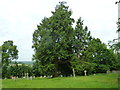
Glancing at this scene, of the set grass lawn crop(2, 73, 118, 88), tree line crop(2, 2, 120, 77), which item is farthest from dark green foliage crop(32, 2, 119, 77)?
grass lawn crop(2, 73, 118, 88)

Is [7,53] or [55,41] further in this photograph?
[7,53]

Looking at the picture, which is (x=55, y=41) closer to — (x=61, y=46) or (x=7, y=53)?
(x=61, y=46)

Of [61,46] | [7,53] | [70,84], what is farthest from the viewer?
[7,53]

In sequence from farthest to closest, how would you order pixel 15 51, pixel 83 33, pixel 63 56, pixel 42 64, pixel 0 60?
pixel 15 51
pixel 0 60
pixel 83 33
pixel 42 64
pixel 63 56

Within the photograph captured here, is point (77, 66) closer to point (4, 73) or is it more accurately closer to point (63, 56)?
point (63, 56)

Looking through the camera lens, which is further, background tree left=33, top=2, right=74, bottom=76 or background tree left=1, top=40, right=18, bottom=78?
background tree left=1, top=40, right=18, bottom=78

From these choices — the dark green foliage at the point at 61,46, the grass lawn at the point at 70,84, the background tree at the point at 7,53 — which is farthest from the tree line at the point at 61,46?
the background tree at the point at 7,53

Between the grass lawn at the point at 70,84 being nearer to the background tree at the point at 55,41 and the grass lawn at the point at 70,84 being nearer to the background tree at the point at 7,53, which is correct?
the background tree at the point at 55,41

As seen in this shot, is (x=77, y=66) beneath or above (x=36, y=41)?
beneath

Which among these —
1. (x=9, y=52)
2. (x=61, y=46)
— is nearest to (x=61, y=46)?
(x=61, y=46)

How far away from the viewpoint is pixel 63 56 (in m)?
Answer: 40.4

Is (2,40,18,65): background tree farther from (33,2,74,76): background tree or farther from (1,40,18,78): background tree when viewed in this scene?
(33,2,74,76): background tree

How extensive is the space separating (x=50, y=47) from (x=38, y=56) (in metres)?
3.43

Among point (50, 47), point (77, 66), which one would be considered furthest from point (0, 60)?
point (77, 66)
